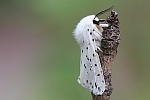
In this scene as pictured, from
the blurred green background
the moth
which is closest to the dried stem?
the moth

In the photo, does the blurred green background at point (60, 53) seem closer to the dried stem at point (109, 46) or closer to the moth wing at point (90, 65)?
the moth wing at point (90, 65)

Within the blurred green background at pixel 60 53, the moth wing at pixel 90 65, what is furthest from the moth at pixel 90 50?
the blurred green background at pixel 60 53

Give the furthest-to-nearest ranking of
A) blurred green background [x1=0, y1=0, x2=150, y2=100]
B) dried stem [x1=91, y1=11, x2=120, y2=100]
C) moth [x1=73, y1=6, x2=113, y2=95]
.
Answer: blurred green background [x1=0, y1=0, x2=150, y2=100] < moth [x1=73, y1=6, x2=113, y2=95] < dried stem [x1=91, y1=11, x2=120, y2=100]

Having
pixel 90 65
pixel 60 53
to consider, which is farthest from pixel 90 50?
pixel 60 53

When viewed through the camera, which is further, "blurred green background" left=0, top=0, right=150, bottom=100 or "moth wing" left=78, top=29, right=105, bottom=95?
"blurred green background" left=0, top=0, right=150, bottom=100

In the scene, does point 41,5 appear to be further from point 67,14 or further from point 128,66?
point 128,66

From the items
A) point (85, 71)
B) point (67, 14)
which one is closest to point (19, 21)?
point (67, 14)

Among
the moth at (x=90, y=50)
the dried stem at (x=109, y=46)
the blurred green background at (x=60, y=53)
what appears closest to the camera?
the dried stem at (x=109, y=46)

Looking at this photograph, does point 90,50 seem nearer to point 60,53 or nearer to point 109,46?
point 109,46

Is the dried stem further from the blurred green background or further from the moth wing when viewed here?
the blurred green background
